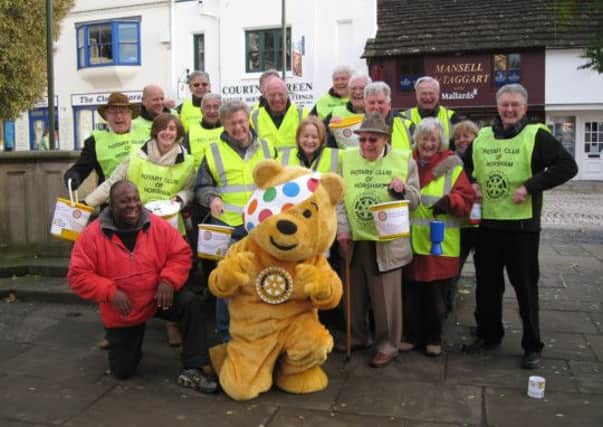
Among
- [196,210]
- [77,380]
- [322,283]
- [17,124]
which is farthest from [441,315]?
[17,124]

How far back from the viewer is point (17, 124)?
3094 cm

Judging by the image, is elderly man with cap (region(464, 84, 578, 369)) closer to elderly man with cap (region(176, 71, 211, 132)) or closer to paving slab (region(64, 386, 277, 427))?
paving slab (region(64, 386, 277, 427))

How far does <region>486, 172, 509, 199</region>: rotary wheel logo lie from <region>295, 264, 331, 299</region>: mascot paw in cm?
154

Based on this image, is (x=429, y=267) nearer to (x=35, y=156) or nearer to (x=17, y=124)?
(x=35, y=156)

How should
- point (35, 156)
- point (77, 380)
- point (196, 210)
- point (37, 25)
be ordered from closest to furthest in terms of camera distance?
point (77, 380) → point (196, 210) → point (35, 156) → point (37, 25)

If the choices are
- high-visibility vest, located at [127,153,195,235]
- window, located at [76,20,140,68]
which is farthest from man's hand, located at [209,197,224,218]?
window, located at [76,20,140,68]

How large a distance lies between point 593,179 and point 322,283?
22145 mm

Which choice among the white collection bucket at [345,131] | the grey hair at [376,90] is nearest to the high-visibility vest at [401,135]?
the grey hair at [376,90]

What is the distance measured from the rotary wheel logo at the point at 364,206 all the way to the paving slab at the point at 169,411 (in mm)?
1520

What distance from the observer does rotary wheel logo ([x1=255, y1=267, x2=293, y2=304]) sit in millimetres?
4320

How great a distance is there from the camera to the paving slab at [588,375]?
4.48 meters

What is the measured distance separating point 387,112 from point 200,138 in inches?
66.1

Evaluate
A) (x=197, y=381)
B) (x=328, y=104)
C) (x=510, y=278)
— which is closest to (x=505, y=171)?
(x=510, y=278)

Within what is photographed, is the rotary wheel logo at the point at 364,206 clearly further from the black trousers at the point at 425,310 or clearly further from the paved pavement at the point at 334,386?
the paved pavement at the point at 334,386
